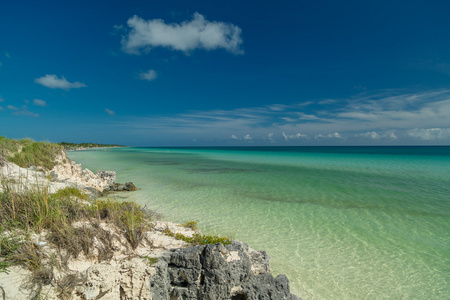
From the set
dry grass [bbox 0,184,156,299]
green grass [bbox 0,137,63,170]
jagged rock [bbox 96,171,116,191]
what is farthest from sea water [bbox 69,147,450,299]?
green grass [bbox 0,137,63,170]

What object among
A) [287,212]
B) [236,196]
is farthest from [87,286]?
[236,196]

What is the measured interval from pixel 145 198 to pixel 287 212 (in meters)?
7.28

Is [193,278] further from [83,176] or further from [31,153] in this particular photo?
[31,153]

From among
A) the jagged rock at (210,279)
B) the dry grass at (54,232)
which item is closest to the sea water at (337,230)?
the jagged rock at (210,279)

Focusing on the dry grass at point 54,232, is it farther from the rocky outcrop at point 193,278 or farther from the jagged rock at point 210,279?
the jagged rock at point 210,279

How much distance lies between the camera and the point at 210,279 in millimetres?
3775

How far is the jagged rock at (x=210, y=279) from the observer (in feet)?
12.2

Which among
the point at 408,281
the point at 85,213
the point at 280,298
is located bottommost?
the point at 408,281

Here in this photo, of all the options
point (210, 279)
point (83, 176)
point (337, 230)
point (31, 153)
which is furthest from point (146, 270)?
point (31, 153)

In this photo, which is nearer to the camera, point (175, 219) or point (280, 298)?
point (280, 298)

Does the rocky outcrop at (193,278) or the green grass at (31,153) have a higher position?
the green grass at (31,153)

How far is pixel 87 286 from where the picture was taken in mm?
3197

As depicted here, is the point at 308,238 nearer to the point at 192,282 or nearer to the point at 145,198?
the point at 192,282

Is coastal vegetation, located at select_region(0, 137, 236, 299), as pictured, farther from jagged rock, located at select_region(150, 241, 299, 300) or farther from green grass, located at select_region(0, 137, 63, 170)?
green grass, located at select_region(0, 137, 63, 170)
